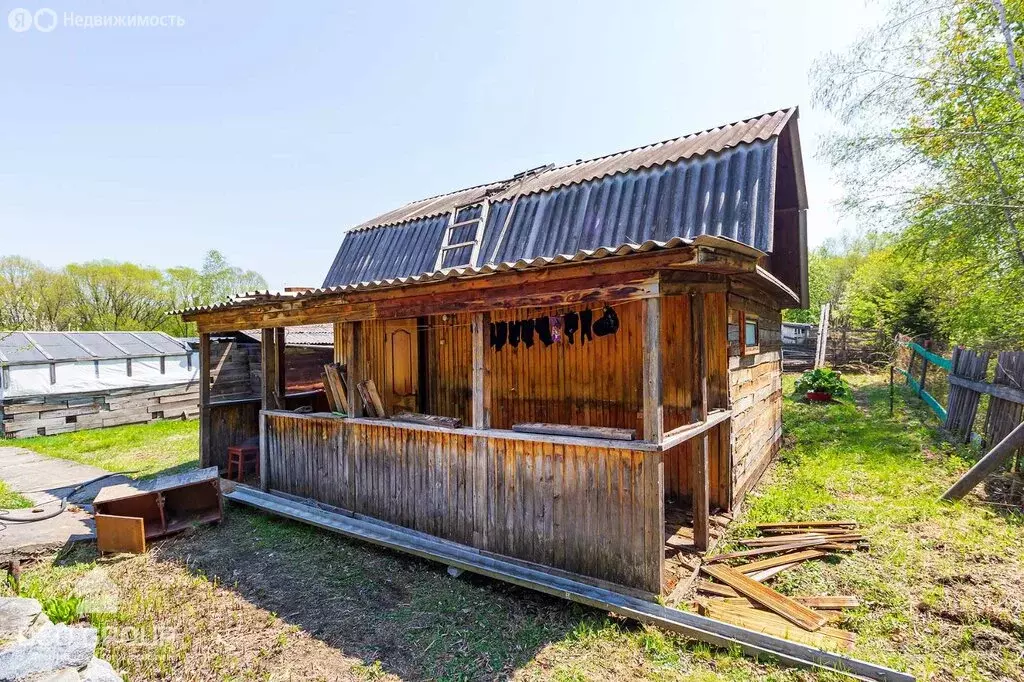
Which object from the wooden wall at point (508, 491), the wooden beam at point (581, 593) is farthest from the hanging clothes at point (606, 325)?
the wooden beam at point (581, 593)

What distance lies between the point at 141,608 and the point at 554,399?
4.73 meters

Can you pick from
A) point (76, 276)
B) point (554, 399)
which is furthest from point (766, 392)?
point (76, 276)

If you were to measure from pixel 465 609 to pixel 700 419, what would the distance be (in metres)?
2.88

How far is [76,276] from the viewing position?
25047 millimetres

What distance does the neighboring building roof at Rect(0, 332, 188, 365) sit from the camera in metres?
12.2

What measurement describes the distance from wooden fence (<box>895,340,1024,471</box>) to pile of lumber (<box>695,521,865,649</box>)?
10.8ft

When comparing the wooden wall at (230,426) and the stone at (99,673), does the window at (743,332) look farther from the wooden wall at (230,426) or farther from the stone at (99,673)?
the wooden wall at (230,426)

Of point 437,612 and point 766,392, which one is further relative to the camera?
point 766,392

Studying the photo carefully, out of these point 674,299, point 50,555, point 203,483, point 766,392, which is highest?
point 674,299

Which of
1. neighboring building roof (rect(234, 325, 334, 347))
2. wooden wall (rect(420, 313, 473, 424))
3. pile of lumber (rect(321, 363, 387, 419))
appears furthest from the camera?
neighboring building roof (rect(234, 325, 334, 347))

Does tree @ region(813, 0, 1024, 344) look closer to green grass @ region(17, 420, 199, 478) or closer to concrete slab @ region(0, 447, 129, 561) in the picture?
concrete slab @ region(0, 447, 129, 561)

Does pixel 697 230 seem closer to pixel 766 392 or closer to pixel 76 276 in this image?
pixel 766 392

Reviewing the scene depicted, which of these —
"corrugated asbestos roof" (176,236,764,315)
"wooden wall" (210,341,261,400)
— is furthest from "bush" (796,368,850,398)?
"wooden wall" (210,341,261,400)

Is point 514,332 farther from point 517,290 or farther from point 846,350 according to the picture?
point 846,350
